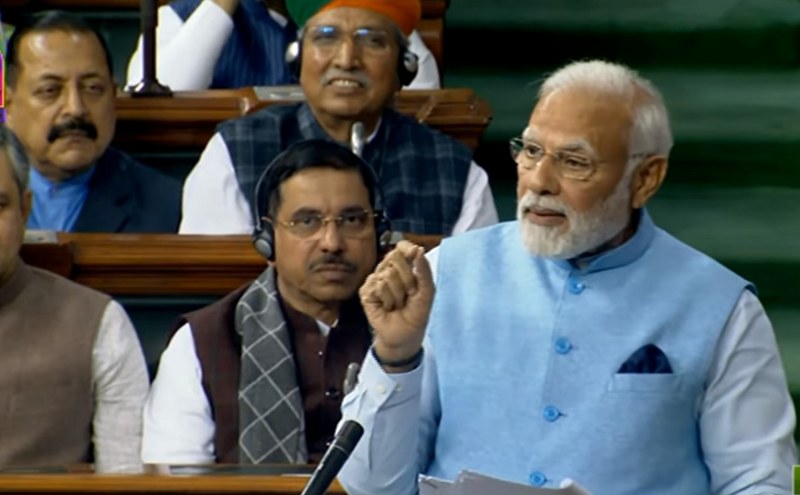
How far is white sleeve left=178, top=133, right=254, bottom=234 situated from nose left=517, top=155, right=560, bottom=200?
1380 mm

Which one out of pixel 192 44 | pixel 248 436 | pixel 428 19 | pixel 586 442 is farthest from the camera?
pixel 428 19

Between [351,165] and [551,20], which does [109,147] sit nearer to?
[351,165]

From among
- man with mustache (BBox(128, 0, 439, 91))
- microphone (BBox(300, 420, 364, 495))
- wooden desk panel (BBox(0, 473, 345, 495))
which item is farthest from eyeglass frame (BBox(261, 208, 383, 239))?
microphone (BBox(300, 420, 364, 495))

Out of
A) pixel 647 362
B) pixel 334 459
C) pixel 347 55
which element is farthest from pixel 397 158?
pixel 334 459

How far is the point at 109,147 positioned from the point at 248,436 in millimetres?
1011

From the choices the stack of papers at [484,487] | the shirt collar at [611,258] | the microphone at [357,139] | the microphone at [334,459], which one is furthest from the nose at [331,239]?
the microphone at [334,459]

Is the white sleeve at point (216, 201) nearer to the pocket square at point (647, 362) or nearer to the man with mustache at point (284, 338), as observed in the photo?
the man with mustache at point (284, 338)

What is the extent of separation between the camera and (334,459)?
2660mm

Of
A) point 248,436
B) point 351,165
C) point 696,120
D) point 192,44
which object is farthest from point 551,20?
point 248,436

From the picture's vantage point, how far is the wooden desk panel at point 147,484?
3.22 metres

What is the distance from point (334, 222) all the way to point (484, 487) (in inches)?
46.3

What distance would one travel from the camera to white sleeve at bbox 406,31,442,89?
5227 mm

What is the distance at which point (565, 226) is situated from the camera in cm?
322

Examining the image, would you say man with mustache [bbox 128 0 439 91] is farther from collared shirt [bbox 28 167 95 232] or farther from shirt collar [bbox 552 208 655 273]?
shirt collar [bbox 552 208 655 273]
